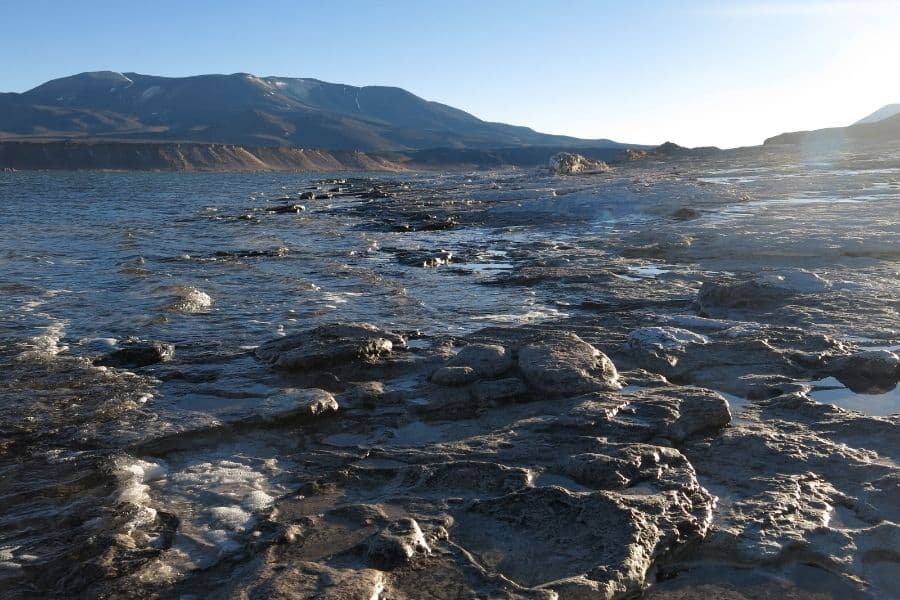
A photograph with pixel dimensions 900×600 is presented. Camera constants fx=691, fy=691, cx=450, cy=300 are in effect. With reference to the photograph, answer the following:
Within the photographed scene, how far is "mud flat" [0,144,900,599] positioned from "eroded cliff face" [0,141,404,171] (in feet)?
338

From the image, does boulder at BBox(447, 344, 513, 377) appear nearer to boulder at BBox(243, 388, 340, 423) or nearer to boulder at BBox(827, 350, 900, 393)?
boulder at BBox(243, 388, 340, 423)

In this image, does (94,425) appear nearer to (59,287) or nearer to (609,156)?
(59,287)

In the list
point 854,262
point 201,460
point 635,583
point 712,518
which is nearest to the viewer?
point 635,583

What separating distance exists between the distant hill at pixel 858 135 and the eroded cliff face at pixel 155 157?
233 feet

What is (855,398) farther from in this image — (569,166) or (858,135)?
(858,135)

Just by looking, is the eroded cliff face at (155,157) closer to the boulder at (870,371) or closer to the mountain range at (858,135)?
the mountain range at (858,135)

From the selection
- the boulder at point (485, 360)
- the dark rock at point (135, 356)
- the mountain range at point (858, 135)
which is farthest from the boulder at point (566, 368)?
the mountain range at point (858, 135)

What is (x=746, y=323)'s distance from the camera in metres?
7.33

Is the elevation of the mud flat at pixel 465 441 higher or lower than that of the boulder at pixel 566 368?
lower

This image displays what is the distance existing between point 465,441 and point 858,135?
261 feet

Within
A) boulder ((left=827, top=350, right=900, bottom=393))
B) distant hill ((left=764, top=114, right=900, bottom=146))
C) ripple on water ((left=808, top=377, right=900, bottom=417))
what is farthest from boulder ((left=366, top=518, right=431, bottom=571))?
distant hill ((left=764, top=114, right=900, bottom=146))

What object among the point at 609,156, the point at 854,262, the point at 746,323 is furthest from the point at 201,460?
the point at 609,156

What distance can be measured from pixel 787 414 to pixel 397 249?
1134 cm

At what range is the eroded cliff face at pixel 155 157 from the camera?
97.9 metres
